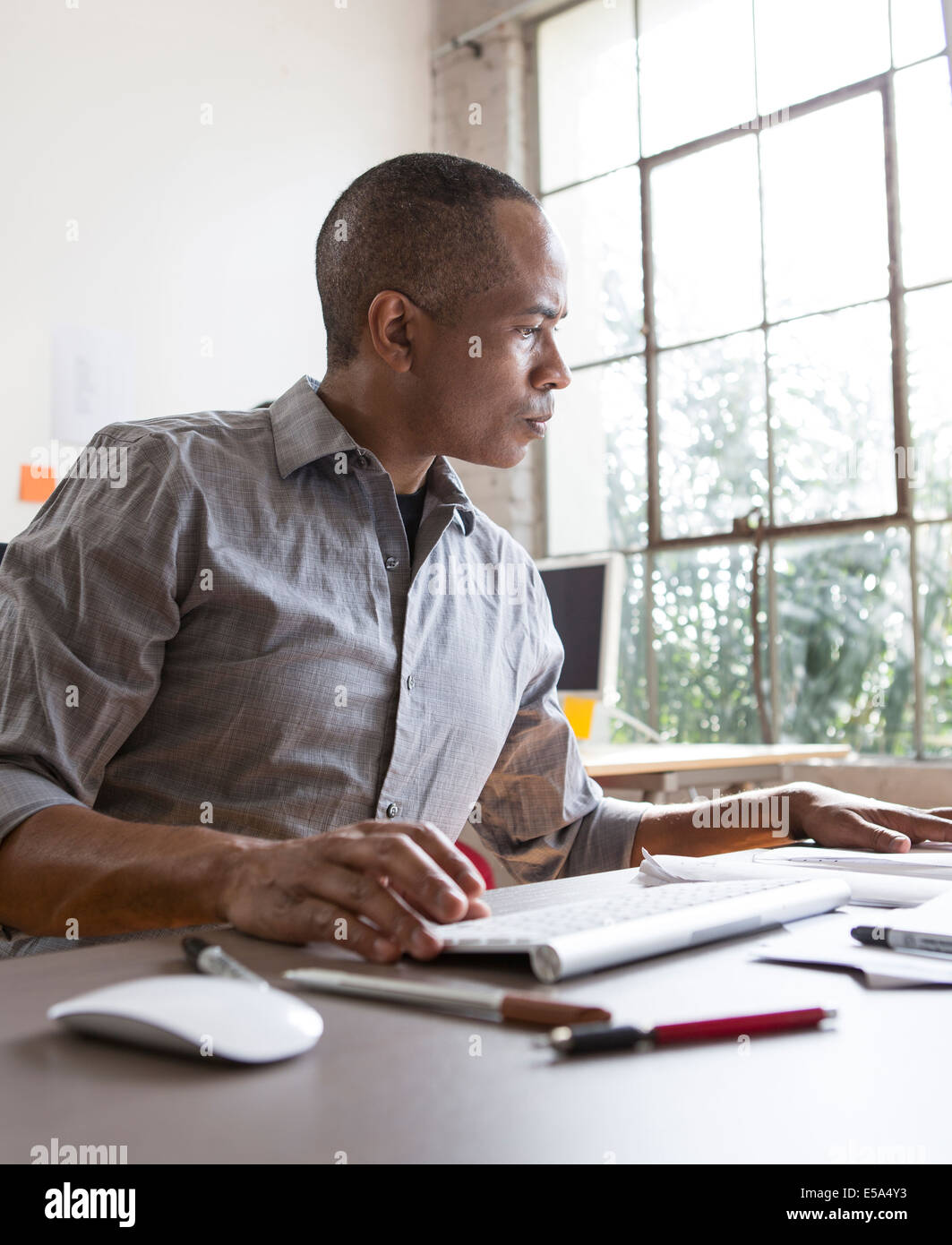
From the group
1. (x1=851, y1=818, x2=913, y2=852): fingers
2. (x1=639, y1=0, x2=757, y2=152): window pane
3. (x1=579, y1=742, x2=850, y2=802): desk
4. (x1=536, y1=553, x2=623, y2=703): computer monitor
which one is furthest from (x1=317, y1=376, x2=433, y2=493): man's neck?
(x1=639, y1=0, x2=757, y2=152): window pane

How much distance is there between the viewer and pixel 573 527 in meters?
3.84

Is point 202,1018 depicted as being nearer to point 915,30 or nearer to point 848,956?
point 848,956

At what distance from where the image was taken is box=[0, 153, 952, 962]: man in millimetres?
736

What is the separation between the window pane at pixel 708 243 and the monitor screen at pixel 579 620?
1091 mm

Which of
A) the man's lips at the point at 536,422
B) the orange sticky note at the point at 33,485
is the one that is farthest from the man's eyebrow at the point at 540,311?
the orange sticky note at the point at 33,485

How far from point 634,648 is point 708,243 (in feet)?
4.16

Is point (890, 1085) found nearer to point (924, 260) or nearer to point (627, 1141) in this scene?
point (627, 1141)

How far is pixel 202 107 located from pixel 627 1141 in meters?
3.51

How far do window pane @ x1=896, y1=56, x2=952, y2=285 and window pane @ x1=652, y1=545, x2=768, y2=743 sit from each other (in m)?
0.92

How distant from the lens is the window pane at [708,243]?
11.2ft

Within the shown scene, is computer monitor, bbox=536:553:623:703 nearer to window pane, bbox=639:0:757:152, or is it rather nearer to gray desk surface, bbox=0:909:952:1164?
window pane, bbox=639:0:757:152

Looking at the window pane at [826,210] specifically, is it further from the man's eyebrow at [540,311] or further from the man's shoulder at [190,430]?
the man's shoulder at [190,430]

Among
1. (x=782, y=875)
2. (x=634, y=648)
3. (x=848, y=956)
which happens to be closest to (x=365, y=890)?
(x=848, y=956)

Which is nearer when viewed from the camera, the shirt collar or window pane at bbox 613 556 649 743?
the shirt collar
